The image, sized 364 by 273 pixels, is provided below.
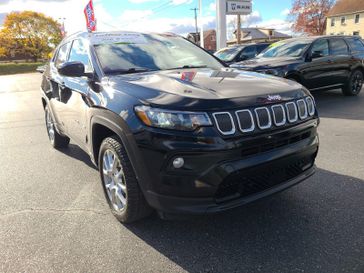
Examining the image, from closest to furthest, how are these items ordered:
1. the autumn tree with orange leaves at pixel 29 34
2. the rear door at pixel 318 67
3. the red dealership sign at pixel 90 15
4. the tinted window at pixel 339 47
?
1. the rear door at pixel 318 67
2. the tinted window at pixel 339 47
3. the red dealership sign at pixel 90 15
4. the autumn tree with orange leaves at pixel 29 34

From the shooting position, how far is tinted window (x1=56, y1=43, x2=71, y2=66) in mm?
4565

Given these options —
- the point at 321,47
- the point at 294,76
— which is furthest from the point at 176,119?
Answer: the point at 321,47

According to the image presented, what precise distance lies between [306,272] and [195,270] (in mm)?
751

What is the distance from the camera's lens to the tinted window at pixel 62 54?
4.56m

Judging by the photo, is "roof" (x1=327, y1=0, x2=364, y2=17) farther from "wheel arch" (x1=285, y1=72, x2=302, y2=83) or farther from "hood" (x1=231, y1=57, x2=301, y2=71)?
"wheel arch" (x1=285, y1=72, x2=302, y2=83)

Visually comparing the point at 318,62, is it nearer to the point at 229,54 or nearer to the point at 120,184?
the point at 229,54

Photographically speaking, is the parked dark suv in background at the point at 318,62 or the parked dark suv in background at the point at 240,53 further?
the parked dark suv in background at the point at 240,53

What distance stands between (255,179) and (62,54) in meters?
3.47

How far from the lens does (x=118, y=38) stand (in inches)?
150

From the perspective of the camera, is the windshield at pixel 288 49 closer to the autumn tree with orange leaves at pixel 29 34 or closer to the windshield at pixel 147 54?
the windshield at pixel 147 54

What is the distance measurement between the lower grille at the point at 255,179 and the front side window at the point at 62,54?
3122mm

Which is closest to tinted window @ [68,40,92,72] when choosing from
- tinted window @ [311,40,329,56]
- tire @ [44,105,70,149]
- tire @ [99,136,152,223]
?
tire @ [99,136,152,223]

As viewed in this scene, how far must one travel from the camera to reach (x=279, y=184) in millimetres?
2689

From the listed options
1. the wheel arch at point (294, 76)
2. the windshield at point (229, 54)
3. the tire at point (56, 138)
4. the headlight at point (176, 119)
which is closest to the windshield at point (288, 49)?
the wheel arch at point (294, 76)
